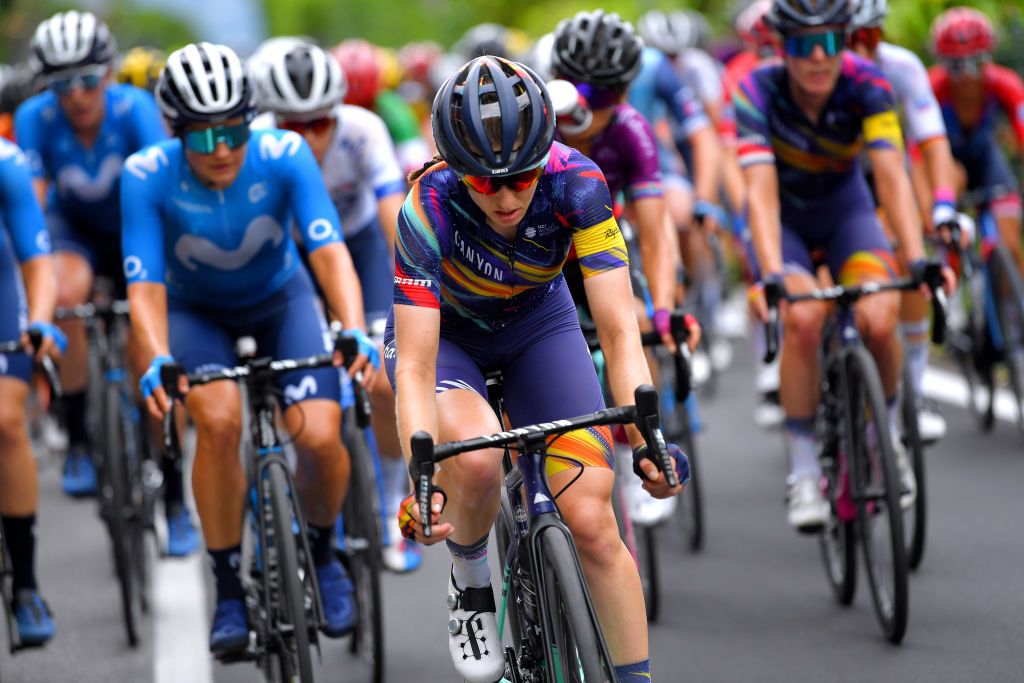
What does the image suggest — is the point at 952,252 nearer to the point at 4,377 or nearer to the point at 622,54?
the point at 622,54

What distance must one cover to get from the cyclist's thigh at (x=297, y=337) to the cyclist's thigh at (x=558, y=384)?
4.25ft

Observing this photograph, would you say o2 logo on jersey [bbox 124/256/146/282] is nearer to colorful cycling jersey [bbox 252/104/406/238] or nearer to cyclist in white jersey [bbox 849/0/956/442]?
colorful cycling jersey [bbox 252/104/406/238]

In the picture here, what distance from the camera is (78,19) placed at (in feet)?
27.2

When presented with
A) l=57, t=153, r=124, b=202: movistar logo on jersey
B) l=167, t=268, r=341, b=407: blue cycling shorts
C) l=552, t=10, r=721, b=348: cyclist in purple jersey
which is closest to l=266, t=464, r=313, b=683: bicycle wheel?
l=167, t=268, r=341, b=407: blue cycling shorts

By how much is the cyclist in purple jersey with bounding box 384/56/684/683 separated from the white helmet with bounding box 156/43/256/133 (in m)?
1.42

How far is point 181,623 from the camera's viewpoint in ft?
23.7

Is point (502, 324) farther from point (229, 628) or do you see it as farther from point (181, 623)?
point (181, 623)

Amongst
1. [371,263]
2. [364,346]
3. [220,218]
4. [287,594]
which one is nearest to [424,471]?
[287,594]

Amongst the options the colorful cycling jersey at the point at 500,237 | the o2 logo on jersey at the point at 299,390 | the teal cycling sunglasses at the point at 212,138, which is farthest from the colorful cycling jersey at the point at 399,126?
the colorful cycling jersey at the point at 500,237

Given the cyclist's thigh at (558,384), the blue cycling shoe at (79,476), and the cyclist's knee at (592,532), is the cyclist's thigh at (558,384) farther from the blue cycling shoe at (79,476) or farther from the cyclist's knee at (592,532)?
the blue cycling shoe at (79,476)

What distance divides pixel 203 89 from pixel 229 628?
2.04 m

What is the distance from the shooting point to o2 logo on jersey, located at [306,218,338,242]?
19.0ft

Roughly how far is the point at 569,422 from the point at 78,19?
17.7ft

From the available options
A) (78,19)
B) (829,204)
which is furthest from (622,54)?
(78,19)
